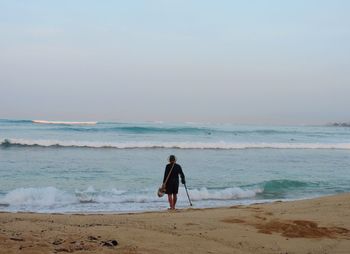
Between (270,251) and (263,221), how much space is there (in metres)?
2.03

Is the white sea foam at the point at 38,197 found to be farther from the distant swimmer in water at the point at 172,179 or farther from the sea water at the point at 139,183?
the distant swimmer in water at the point at 172,179

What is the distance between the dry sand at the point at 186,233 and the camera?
5.28 metres

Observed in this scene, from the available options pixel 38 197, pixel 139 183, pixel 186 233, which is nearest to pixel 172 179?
pixel 186 233

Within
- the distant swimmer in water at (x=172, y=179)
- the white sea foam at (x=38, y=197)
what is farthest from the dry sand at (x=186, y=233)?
the white sea foam at (x=38, y=197)

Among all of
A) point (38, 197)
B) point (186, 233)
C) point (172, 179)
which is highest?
point (172, 179)

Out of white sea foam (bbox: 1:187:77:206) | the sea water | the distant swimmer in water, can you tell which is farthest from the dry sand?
white sea foam (bbox: 1:187:77:206)

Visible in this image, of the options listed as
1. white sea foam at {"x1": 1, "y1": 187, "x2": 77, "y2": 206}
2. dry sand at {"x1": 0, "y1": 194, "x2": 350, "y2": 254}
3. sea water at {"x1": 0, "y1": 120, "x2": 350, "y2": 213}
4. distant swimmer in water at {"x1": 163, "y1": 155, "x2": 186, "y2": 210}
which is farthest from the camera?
sea water at {"x1": 0, "y1": 120, "x2": 350, "y2": 213}

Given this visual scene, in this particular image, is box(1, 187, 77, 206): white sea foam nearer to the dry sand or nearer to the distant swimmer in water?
the distant swimmer in water

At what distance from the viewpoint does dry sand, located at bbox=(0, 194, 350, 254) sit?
5281 millimetres

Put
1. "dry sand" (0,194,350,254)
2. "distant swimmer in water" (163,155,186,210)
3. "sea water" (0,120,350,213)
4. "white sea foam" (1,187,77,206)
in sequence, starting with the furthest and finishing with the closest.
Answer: "sea water" (0,120,350,213)
"white sea foam" (1,187,77,206)
"distant swimmer in water" (163,155,186,210)
"dry sand" (0,194,350,254)

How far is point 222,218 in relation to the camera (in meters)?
7.94

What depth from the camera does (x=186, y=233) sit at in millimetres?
6441

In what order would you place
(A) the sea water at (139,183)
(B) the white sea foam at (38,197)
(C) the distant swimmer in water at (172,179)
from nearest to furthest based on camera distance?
(C) the distant swimmer in water at (172,179), (B) the white sea foam at (38,197), (A) the sea water at (139,183)

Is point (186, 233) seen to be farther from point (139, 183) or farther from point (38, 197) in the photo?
point (139, 183)
